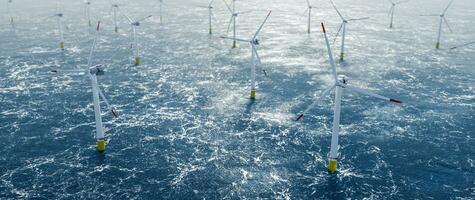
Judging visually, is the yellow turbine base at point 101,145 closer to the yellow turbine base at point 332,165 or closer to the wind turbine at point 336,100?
the wind turbine at point 336,100

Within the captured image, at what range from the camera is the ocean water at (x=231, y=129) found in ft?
250

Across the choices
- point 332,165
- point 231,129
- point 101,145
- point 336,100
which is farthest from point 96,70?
point 332,165

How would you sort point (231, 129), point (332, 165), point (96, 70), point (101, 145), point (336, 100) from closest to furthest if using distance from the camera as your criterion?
point (336, 100), point (332, 165), point (96, 70), point (101, 145), point (231, 129)

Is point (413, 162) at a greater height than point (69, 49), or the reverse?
point (69, 49)

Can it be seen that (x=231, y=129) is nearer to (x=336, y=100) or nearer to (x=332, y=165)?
(x=332, y=165)

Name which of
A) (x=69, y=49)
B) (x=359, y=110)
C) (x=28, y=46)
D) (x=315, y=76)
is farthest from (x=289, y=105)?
(x=28, y=46)

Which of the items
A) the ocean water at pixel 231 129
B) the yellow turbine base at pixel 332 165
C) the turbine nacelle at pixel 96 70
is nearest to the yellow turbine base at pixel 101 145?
the ocean water at pixel 231 129

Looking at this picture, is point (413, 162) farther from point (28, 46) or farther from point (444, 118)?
point (28, 46)

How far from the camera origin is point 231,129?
325 ft

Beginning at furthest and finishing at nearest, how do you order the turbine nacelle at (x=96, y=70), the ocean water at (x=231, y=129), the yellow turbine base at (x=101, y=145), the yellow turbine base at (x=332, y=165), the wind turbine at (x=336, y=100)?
1. the yellow turbine base at (x=101, y=145)
2. the turbine nacelle at (x=96, y=70)
3. the yellow turbine base at (x=332, y=165)
4. the ocean water at (x=231, y=129)
5. the wind turbine at (x=336, y=100)

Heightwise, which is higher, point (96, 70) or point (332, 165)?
point (96, 70)

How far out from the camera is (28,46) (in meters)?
174

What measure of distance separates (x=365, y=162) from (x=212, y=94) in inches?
2086

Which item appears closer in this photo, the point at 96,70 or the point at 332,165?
the point at 332,165
